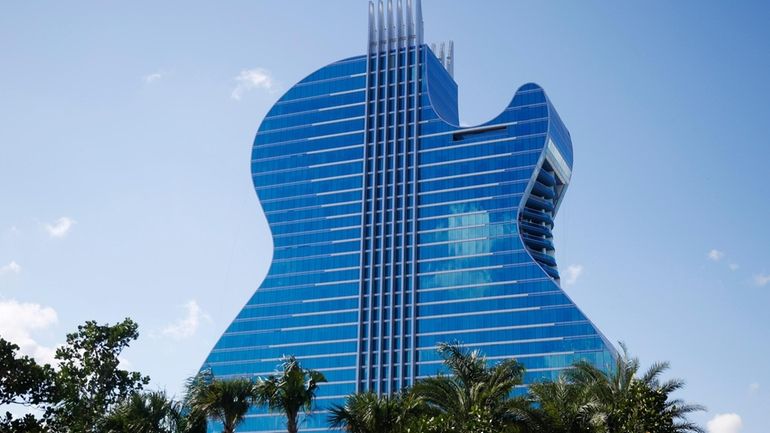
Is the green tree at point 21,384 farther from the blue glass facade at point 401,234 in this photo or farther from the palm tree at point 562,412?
the blue glass facade at point 401,234

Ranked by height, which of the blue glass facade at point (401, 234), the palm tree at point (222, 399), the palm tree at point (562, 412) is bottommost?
the palm tree at point (562, 412)

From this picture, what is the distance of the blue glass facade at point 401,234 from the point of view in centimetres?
15512

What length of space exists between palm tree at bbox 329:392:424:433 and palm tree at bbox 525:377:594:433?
5.91 metres

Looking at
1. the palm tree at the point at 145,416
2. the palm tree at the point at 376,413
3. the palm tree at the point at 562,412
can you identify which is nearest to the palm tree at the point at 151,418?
the palm tree at the point at 145,416

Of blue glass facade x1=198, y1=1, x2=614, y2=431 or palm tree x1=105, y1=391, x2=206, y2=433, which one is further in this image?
blue glass facade x1=198, y1=1, x2=614, y2=431

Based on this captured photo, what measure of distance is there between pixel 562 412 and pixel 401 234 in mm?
109514

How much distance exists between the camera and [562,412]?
5528cm

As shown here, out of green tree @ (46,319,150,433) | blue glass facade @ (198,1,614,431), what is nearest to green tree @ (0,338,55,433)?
green tree @ (46,319,150,433)

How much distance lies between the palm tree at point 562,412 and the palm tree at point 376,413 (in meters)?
5.91

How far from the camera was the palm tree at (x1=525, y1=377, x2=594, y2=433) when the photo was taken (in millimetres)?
54688

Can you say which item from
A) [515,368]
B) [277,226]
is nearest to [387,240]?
[277,226]

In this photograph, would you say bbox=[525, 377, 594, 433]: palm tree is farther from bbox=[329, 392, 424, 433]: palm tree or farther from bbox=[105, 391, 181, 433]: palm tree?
bbox=[105, 391, 181, 433]: palm tree

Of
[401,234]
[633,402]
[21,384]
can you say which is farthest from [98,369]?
[401,234]

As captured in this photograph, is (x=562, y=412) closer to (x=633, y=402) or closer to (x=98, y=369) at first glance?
(x=633, y=402)
